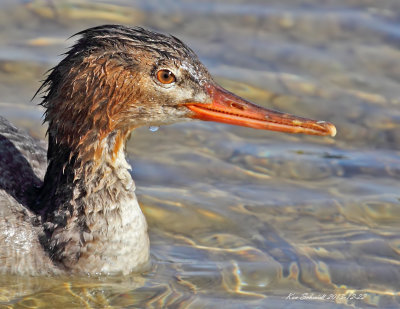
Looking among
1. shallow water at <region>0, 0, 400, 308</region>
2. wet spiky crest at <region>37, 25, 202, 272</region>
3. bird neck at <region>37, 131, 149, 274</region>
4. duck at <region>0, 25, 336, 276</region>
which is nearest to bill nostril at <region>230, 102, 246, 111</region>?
duck at <region>0, 25, 336, 276</region>

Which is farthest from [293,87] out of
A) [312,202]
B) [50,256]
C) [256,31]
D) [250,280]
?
[50,256]

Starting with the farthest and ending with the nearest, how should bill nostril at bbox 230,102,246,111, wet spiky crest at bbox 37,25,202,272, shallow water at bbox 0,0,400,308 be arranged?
shallow water at bbox 0,0,400,308 < bill nostril at bbox 230,102,246,111 < wet spiky crest at bbox 37,25,202,272

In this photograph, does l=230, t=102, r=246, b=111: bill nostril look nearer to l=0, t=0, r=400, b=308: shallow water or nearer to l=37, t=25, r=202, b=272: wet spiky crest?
l=37, t=25, r=202, b=272: wet spiky crest

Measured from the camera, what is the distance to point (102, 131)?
6691 mm

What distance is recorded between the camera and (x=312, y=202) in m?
8.16

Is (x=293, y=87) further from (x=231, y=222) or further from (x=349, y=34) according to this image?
(x=231, y=222)

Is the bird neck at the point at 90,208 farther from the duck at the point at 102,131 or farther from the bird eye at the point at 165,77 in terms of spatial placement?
the bird eye at the point at 165,77

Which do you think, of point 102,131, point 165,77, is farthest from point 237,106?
point 102,131

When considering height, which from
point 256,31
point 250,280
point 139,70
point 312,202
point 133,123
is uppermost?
point 256,31

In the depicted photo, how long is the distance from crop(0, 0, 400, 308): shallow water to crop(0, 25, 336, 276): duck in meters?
0.26

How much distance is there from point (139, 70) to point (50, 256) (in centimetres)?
168

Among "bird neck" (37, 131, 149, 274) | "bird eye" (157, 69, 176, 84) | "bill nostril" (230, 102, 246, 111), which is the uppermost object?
"bird eye" (157, 69, 176, 84)

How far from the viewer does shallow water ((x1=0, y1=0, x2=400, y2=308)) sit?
23.0ft

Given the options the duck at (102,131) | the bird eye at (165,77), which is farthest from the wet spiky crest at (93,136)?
the bird eye at (165,77)
